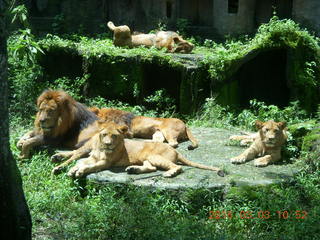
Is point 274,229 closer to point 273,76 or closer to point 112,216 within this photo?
point 112,216

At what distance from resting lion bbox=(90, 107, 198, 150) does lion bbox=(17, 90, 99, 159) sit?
2.50 feet

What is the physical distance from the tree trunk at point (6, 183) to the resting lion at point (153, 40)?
9.29 meters

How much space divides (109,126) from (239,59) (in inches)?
212

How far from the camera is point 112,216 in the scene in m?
7.08

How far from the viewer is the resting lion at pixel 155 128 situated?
32.8 ft

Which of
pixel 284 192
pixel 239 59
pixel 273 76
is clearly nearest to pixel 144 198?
pixel 284 192

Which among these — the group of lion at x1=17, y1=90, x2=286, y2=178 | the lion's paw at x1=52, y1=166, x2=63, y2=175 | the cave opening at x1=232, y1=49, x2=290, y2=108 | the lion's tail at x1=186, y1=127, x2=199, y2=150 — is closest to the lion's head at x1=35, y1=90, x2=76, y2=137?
the group of lion at x1=17, y1=90, x2=286, y2=178

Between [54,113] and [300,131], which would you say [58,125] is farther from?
[300,131]

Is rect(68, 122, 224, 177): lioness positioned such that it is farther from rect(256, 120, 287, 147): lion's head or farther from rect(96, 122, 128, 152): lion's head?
rect(256, 120, 287, 147): lion's head

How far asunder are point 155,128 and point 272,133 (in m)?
2.39

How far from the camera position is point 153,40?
49.7 ft

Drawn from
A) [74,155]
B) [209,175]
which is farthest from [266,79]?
[74,155]

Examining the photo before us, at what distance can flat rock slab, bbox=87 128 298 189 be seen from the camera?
773 centimetres
